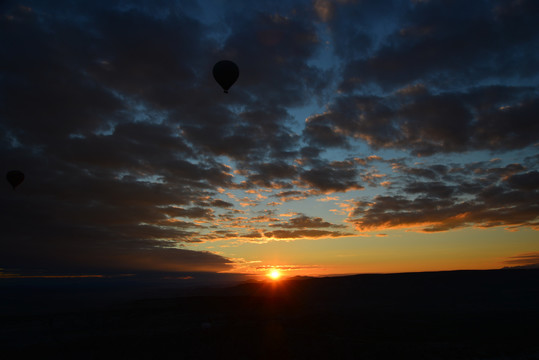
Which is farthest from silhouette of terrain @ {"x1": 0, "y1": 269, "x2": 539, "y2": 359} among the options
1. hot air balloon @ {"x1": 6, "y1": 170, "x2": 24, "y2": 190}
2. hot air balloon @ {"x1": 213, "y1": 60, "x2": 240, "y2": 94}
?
hot air balloon @ {"x1": 213, "y1": 60, "x2": 240, "y2": 94}

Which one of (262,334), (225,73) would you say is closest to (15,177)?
(225,73)

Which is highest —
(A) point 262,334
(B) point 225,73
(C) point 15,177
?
(B) point 225,73

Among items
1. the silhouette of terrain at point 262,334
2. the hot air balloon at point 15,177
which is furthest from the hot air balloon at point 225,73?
the hot air balloon at point 15,177

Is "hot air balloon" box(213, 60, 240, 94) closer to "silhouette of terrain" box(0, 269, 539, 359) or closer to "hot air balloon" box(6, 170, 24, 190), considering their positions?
"silhouette of terrain" box(0, 269, 539, 359)

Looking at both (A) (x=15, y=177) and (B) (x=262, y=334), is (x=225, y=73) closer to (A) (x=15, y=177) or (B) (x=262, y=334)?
(B) (x=262, y=334)

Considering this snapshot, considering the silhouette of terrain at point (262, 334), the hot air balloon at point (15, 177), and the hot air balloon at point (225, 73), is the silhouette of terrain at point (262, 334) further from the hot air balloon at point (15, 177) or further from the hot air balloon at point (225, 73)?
the hot air balloon at point (225, 73)
